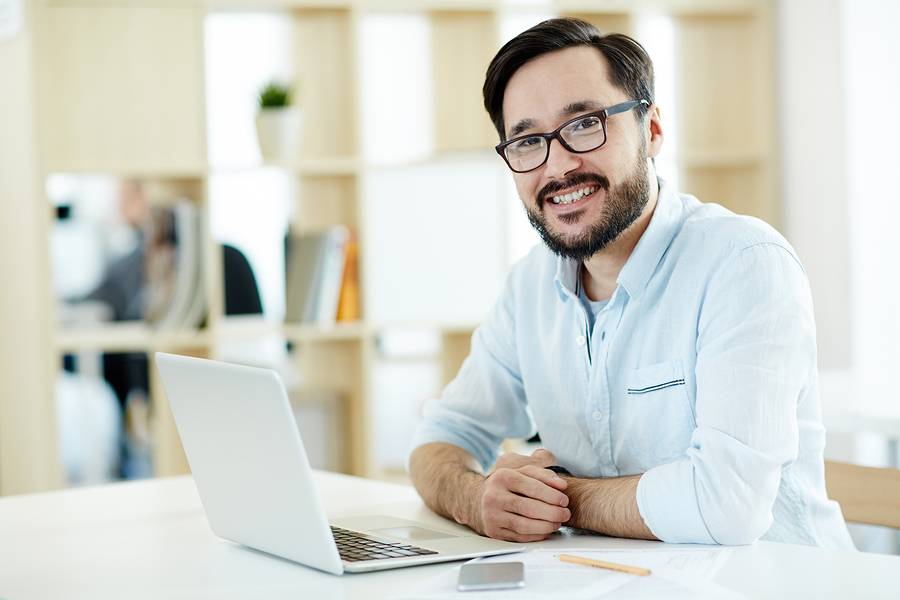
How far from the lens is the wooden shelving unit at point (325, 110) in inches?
140

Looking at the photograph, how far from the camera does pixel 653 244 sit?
5.72 ft

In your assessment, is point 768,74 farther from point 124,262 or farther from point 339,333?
point 124,262

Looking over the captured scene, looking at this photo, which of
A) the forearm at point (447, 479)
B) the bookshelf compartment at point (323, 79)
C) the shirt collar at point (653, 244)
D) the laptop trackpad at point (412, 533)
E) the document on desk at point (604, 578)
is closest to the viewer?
the document on desk at point (604, 578)

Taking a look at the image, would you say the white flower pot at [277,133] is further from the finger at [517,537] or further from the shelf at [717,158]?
the finger at [517,537]

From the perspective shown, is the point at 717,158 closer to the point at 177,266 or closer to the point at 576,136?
the point at 177,266

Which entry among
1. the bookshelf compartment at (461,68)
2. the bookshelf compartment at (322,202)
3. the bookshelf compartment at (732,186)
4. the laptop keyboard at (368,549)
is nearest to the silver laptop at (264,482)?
the laptop keyboard at (368,549)

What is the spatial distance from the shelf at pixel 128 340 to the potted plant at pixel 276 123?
0.61 m

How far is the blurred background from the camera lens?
11.4ft

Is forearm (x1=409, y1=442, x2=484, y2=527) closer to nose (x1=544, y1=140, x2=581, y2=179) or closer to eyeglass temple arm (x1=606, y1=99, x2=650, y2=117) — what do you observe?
nose (x1=544, y1=140, x2=581, y2=179)

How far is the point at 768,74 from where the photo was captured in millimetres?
3990

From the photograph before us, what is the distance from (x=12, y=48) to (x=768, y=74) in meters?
2.45

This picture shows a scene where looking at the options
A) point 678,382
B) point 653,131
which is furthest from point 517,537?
point 653,131

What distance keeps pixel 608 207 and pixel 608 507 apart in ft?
1.63

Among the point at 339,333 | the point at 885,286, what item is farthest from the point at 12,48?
the point at 885,286
